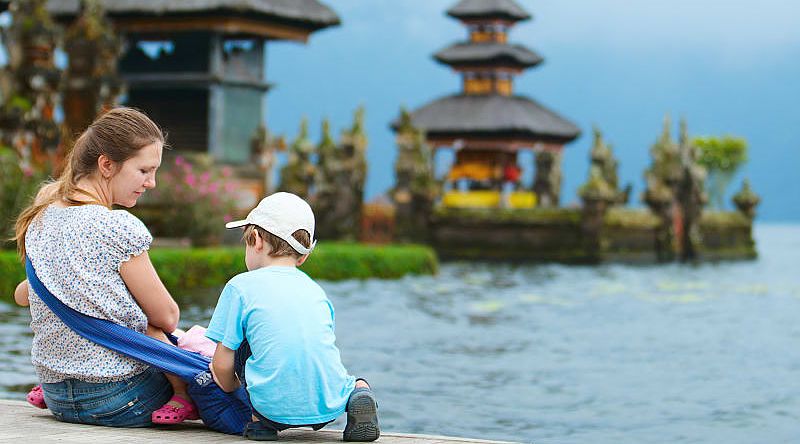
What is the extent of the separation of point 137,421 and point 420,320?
15186 mm

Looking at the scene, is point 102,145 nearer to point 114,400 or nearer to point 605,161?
point 114,400

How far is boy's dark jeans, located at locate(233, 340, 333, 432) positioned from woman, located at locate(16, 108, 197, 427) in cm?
30

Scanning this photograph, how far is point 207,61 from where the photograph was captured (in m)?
34.6

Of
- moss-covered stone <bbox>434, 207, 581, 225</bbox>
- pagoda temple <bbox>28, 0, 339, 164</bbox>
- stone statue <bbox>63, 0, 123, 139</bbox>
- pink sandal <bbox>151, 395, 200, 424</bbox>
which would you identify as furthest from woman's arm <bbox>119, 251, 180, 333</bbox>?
moss-covered stone <bbox>434, 207, 581, 225</bbox>

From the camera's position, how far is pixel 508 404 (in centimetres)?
1199

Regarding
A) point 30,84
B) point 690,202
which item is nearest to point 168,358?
point 30,84

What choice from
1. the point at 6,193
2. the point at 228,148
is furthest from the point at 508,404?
the point at 228,148

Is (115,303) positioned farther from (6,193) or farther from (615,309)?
(615,309)

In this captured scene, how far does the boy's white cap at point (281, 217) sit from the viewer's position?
6.25 metres

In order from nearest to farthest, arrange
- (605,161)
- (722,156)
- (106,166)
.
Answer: (106,166), (605,161), (722,156)

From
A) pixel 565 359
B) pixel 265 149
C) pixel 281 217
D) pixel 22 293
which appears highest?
pixel 265 149

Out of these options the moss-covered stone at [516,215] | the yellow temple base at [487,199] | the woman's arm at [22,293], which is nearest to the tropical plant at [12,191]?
the woman's arm at [22,293]

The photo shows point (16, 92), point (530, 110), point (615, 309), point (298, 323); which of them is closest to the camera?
point (298, 323)

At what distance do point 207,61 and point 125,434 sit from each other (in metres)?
29.0
